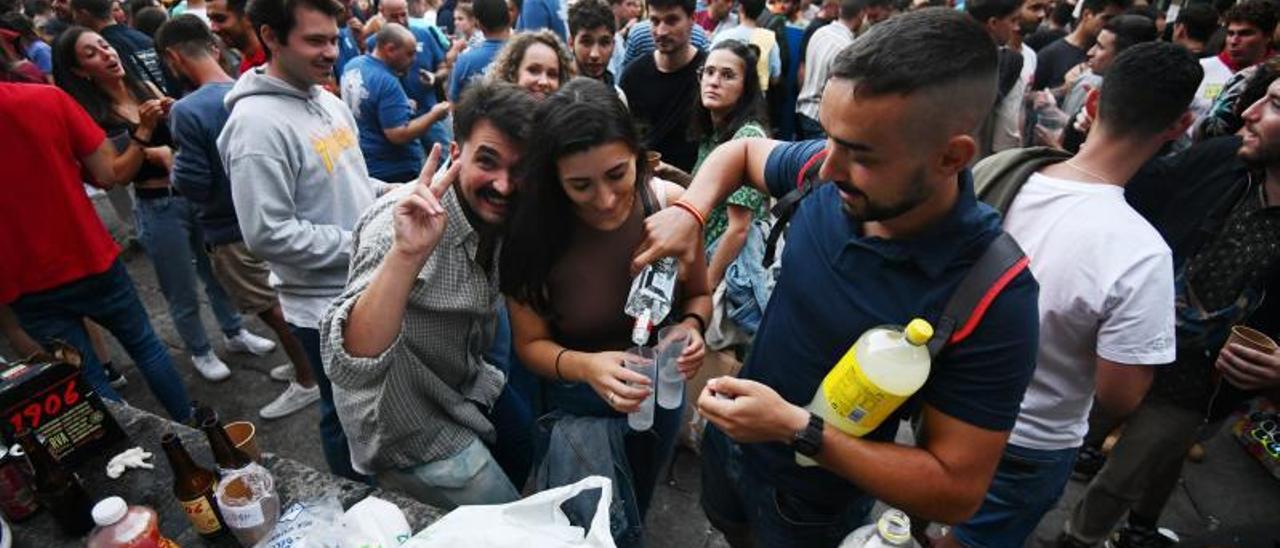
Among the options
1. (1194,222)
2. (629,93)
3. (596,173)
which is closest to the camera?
(596,173)

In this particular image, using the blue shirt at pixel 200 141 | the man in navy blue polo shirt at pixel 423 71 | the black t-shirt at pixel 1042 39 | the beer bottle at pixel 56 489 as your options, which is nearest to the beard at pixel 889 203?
the beer bottle at pixel 56 489

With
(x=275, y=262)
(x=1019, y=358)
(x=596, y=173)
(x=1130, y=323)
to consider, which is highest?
(x=596, y=173)

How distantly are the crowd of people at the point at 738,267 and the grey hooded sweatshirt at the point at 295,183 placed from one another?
0.01 meters

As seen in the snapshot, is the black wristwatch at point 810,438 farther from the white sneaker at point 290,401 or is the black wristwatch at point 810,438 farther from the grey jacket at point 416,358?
the white sneaker at point 290,401

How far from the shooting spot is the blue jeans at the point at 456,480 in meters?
2.07

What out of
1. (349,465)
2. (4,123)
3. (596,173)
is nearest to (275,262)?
(349,465)

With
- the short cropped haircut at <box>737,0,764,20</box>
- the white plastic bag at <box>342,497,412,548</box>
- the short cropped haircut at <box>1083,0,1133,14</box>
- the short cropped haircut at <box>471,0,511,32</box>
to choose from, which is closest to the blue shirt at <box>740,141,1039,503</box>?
the white plastic bag at <box>342,497,412,548</box>

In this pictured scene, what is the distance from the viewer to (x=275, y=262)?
2877mm

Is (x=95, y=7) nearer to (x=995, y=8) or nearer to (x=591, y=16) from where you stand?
(x=591, y=16)

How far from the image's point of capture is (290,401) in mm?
4098

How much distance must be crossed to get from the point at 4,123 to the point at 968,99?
3671 millimetres

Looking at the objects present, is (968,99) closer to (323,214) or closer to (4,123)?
(323,214)

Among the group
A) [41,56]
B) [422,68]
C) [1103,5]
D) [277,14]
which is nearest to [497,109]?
[277,14]

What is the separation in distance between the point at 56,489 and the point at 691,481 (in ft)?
8.83
